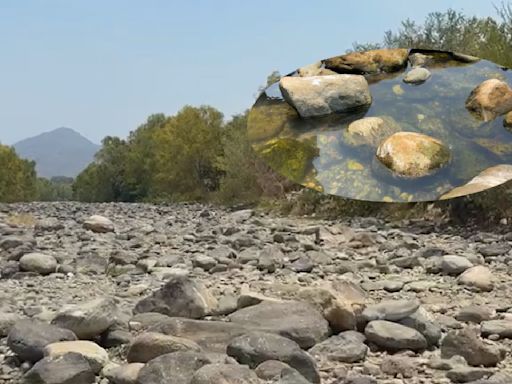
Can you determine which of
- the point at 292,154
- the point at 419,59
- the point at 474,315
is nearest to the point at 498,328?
the point at 474,315

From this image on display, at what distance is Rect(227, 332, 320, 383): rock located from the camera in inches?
111

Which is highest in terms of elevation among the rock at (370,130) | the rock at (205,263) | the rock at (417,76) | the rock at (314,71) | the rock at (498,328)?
the rock at (314,71)

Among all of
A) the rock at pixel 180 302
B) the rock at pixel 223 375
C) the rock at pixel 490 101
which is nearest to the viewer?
the rock at pixel 223 375

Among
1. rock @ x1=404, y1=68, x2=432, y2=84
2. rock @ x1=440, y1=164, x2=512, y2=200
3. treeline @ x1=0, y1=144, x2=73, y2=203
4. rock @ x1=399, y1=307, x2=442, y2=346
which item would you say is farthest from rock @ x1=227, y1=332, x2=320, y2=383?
treeline @ x1=0, y1=144, x2=73, y2=203

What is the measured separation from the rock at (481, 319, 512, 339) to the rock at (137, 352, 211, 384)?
1.71 m

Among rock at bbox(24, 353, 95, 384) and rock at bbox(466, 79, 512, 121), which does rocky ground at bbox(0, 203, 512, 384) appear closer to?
rock at bbox(24, 353, 95, 384)

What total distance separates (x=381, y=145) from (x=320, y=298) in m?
3.03

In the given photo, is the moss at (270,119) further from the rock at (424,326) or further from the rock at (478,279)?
the rock at (424,326)

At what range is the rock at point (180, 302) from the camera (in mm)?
3742

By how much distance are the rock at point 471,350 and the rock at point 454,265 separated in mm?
2111

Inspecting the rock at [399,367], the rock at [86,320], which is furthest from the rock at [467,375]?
the rock at [86,320]

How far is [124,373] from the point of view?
276cm

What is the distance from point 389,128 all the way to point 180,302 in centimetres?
371

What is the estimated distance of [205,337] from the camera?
3.20m
